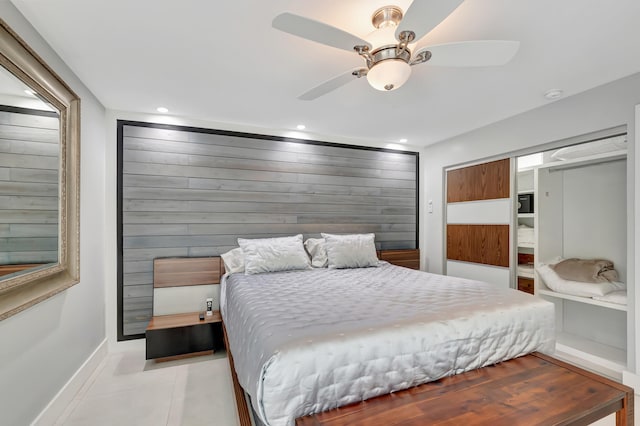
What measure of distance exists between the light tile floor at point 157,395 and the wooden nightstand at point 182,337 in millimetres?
96

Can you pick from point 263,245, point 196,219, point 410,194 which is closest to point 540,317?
point 263,245

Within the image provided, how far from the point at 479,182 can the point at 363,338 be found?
3.04 meters

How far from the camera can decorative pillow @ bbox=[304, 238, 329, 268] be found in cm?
343

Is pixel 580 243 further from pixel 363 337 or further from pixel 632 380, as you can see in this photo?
pixel 363 337

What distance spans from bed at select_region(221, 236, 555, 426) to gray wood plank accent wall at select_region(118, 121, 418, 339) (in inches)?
48.3

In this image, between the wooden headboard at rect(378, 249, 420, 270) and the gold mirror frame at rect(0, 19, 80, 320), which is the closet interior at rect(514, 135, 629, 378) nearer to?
the wooden headboard at rect(378, 249, 420, 270)

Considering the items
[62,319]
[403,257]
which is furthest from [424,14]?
[403,257]

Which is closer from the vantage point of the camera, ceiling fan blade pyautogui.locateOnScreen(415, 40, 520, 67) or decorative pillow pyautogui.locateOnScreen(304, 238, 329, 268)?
ceiling fan blade pyautogui.locateOnScreen(415, 40, 520, 67)

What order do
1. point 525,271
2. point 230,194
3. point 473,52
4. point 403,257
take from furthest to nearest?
1. point 403,257
2. point 230,194
3. point 525,271
4. point 473,52

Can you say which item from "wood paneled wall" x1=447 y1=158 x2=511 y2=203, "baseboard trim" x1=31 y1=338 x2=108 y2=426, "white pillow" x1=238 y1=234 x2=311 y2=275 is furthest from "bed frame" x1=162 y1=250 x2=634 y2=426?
"wood paneled wall" x1=447 y1=158 x2=511 y2=203

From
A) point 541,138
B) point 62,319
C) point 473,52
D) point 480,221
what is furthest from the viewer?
point 480,221

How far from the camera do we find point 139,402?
2.11 meters

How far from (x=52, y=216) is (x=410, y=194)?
3.96 m

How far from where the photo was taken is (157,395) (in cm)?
219
